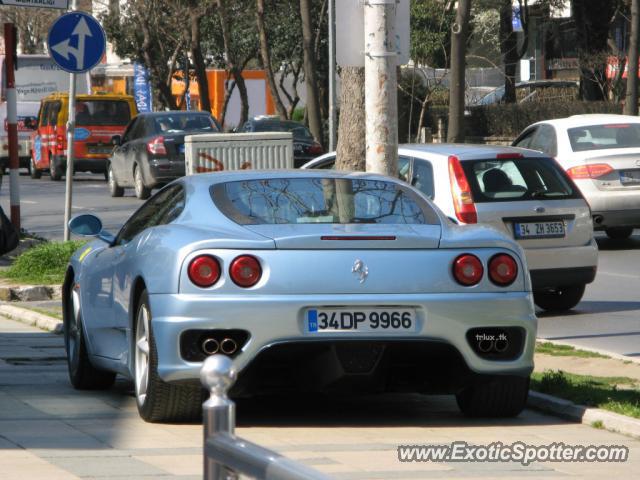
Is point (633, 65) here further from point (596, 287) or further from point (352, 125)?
point (352, 125)

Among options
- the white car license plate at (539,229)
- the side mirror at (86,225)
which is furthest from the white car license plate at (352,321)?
the white car license plate at (539,229)

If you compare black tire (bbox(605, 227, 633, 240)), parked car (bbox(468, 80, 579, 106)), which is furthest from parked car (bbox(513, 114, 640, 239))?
parked car (bbox(468, 80, 579, 106))

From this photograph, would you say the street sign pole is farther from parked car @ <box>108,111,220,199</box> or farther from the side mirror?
parked car @ <box>108,111,220,199</box>

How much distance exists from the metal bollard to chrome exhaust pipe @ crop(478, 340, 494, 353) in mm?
4213

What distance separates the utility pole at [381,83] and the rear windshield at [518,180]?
2.99 metres

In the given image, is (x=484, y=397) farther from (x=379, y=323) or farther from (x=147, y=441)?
(x=147, y=441)

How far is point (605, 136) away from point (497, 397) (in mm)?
12408

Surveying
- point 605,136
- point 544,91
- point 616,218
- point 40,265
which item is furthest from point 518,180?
point 544,91

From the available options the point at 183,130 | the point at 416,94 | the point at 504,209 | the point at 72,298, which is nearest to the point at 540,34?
the point at 416,94

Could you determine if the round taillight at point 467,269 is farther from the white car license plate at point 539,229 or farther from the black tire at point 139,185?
the black tire at point 139,185

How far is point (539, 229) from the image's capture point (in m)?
13.4

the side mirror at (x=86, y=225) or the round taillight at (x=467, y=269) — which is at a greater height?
the side mirror at (x=86, y=225)

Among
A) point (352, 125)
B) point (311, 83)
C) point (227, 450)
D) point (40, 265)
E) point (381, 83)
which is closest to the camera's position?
point (227, 450)

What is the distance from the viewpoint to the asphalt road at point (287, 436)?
6.52m
